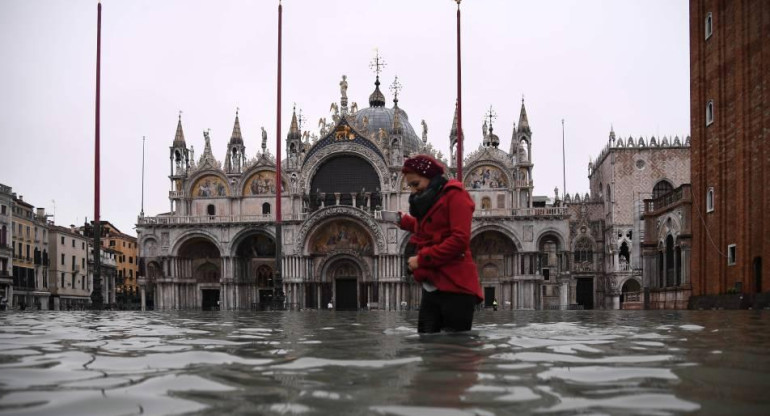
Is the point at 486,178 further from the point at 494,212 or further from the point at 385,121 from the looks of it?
the point at 385,121

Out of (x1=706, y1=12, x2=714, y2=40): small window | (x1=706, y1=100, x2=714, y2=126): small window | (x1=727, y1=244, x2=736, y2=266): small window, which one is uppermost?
(x1=706, y1=12, x2=714, y2=40): small window

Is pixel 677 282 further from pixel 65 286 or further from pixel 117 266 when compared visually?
pixel 117 266

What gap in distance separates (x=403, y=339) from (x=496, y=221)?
40.9 metres

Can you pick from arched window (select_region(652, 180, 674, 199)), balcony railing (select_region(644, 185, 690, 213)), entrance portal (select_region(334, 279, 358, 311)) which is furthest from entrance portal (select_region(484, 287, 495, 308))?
balcony railing (select_region(644, 185, 690, 213))

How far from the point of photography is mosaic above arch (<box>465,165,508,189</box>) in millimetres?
50281

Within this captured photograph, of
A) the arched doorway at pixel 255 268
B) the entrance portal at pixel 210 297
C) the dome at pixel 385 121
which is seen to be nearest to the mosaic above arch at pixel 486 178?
the dome at pixel 385 121

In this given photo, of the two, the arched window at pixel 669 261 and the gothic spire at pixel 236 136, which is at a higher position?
the gothic spire at pixel 236 136

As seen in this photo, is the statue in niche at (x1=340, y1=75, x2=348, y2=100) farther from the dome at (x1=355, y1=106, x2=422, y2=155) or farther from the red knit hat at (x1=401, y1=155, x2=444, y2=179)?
the red knit hat at (x1=401, y1=155, x2=444, y2=179)

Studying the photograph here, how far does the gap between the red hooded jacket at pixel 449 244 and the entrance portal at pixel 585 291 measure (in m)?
53.3

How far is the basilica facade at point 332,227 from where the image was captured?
48.0 m

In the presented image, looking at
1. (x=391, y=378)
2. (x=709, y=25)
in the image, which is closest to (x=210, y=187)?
(x=709, y=25)

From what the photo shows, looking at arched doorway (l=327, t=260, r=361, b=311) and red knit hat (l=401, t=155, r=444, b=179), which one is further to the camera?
arched doorway (l=327, t=260, r=361, b=311)

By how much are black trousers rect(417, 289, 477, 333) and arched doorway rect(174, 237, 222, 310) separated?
4595 centimetres

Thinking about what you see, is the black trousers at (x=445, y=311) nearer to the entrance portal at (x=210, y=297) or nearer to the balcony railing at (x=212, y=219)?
the balcony railing at (x=212, y=219)
